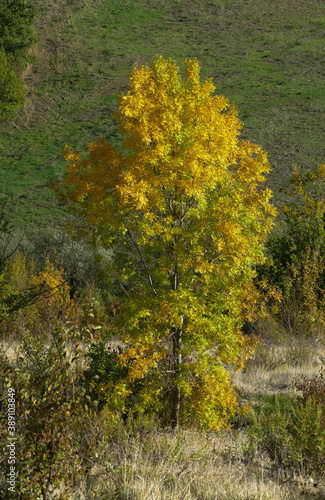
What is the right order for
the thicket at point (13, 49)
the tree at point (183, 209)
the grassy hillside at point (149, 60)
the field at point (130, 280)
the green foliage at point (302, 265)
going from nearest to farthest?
the field at point (130, 280), the tree at point (183, 209), the green foliage at point (302, 265), the grassy hillside at point (149, 60), the thicket at point (13, 49)

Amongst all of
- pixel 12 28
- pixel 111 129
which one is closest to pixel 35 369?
pixel 111 129

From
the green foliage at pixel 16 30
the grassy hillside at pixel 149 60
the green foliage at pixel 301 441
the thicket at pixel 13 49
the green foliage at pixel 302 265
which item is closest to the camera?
the green foliage at pixel 301 441

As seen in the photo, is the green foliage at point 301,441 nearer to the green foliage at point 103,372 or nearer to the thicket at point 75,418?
the thicket at point 75,418

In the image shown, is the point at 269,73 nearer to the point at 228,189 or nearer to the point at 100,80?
the point at 100,80

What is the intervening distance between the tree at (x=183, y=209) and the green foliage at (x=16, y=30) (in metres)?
48.2

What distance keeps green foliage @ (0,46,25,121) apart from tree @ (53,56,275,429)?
4304cm

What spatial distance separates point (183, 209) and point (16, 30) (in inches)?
1998

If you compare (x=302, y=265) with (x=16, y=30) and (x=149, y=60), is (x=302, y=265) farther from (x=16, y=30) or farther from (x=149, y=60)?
(x=16, y=30)

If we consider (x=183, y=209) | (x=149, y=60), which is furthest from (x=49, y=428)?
(x=149, y=60)

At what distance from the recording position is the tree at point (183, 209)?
18.0 feet

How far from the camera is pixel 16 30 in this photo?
49219mm

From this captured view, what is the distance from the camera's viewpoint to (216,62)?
47.8 meters

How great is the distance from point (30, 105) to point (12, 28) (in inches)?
356

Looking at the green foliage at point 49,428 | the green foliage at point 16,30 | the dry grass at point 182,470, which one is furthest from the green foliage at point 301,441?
the green foliage at point 16,30
